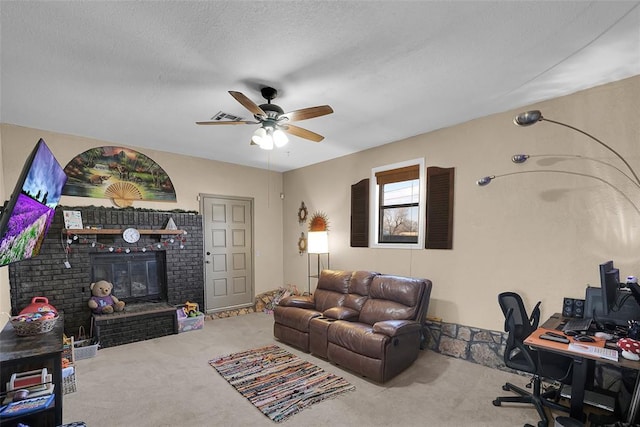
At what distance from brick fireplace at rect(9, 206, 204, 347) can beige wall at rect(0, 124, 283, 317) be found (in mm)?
283

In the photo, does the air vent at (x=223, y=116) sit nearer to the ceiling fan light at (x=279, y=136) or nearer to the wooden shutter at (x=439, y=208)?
the ceiling fan light at (x=279, y=136)

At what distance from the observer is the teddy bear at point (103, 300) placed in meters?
3.97

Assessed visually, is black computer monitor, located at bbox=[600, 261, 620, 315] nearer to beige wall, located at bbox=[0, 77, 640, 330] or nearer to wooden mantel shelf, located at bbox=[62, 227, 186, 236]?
beige wall, located at bbox=[0, 77, 640, 330]

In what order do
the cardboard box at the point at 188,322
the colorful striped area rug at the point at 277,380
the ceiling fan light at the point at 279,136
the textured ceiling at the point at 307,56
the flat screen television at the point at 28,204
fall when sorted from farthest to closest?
the cardboard box at the point at 188,322, the ceiling fan light at the point at 279,136, the colorful striped area rug at the point at 277,380, the textured ceiling at the point at 307,56, the flat screen television at the point at 28,204

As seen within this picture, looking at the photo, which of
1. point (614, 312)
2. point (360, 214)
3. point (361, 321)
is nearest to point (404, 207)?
point (360, 214)

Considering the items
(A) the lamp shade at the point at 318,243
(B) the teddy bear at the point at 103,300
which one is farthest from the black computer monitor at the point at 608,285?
(B) the teddy bear at the point at 103,300

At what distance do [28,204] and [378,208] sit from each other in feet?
12.8

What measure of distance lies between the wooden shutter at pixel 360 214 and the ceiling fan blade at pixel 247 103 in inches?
96.8

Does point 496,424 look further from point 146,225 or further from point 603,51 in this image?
point 146,225

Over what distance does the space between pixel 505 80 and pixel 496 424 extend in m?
2.85

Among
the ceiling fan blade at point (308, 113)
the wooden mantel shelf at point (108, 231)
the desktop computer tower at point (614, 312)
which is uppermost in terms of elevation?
the ceiling fan blade at point (308, 113)

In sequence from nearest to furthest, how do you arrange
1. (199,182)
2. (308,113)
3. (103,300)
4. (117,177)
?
(308,113) < (103,300) < (117,177) < (199,182)

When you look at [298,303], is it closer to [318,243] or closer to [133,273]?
[318,243]

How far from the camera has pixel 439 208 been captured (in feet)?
12.3
